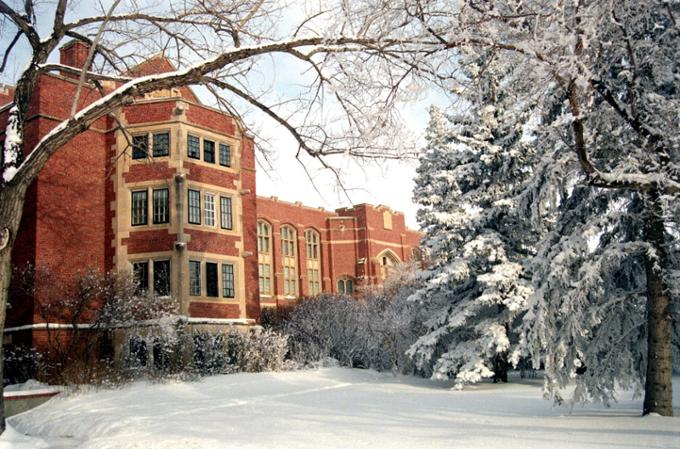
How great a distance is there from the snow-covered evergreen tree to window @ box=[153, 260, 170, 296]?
861cm

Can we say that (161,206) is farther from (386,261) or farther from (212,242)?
(386,261)

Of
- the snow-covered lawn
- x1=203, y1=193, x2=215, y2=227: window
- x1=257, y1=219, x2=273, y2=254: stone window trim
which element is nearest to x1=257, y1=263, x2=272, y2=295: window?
x1=257, y1=219, x2=273, y2=254: stone window trim

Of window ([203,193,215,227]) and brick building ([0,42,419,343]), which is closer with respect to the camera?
brick building ([0,42,419,343])

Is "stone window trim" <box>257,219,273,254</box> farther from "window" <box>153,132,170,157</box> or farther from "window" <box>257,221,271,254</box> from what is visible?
"window" <box>153,132,170,157</box>

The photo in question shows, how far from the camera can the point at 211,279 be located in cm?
2319

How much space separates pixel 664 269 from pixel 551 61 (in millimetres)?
5135

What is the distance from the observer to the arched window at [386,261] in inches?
1884

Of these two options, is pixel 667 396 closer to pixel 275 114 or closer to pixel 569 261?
pixel 569 261

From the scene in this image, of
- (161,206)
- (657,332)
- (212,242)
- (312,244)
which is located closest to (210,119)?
(161,206)

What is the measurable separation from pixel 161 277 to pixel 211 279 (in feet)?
6.05

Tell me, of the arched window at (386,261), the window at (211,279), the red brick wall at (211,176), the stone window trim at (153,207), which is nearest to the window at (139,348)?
the window at (211,279)

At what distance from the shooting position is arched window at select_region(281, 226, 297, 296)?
1720 inches

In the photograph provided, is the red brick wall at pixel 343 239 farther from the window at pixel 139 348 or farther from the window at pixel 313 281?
the window at pixel 139 348

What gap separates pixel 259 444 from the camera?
28.5 ft
